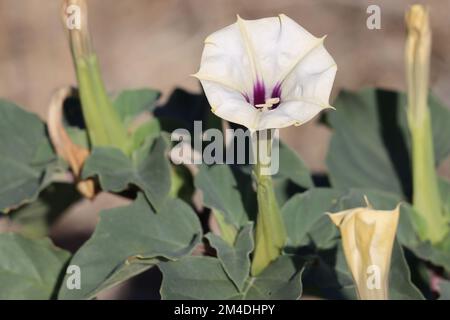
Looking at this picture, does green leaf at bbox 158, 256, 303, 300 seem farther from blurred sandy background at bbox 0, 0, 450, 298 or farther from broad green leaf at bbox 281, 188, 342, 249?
blurred sandy background at bbox 0, 0, 450, 298

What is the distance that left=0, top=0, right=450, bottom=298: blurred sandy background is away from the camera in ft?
7.87

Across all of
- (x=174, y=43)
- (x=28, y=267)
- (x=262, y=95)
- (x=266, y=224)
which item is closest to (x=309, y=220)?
(x=266, y=224)

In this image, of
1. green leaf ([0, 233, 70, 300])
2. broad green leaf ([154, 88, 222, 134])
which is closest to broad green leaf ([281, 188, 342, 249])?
broad green leaf ([154, 88, 222, 134])

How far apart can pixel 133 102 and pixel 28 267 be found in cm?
26

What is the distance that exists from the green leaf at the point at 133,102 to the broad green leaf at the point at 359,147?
253 mm

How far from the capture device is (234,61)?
0.94 metres

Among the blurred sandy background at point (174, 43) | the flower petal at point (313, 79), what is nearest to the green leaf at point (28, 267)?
the flower petal at point (313, 79)

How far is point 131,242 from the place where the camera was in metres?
1.06

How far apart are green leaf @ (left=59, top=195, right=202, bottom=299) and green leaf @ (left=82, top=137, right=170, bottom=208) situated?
19 mm

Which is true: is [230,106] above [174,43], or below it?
above

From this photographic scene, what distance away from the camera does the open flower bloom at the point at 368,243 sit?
897mm

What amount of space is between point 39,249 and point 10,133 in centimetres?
17

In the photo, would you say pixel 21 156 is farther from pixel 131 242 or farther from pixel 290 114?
pixel 290 114
